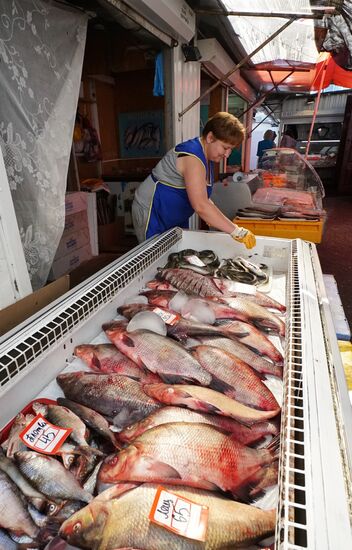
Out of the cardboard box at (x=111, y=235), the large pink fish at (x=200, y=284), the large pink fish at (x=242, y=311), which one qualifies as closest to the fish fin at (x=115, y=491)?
the large pink fish at (x=242, y=311)

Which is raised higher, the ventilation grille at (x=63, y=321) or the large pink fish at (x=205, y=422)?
the ventilation grille at (x=63, y=321)

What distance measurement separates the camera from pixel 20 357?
106 centimetres

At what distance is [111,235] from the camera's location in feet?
19.7

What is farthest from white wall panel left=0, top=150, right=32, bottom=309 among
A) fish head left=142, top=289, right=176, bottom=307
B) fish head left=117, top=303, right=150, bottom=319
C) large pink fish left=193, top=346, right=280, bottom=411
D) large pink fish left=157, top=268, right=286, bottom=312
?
large pink fish left=193, top=346, right=280, bottom=411

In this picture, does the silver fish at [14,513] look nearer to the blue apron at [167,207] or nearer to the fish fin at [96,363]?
the fish fin at [96,363]

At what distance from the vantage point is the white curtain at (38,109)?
1.97m

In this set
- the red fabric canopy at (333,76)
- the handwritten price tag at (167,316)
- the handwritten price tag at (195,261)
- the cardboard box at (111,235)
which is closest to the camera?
the handwritten price tag at (167,316)

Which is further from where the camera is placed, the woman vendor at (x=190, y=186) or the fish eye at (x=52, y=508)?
the woman vendor at (x=190, y=186)

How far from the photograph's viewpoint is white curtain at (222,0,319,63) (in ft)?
10.1

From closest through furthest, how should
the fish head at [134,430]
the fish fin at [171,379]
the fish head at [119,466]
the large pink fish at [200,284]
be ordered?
the fish head at [119,466] < the fish head at [134,430] < the fish fin at [171,379] < the large pink fish at [200,284]

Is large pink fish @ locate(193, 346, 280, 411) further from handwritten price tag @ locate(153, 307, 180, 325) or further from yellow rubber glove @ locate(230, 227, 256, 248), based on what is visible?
yellow rubber glove @ locate(230, 227, 256, 248)

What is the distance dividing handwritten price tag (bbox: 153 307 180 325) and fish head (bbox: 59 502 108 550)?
858 mm

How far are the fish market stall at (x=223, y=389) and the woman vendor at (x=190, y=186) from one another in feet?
2.33

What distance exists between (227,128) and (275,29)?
8.63ft
